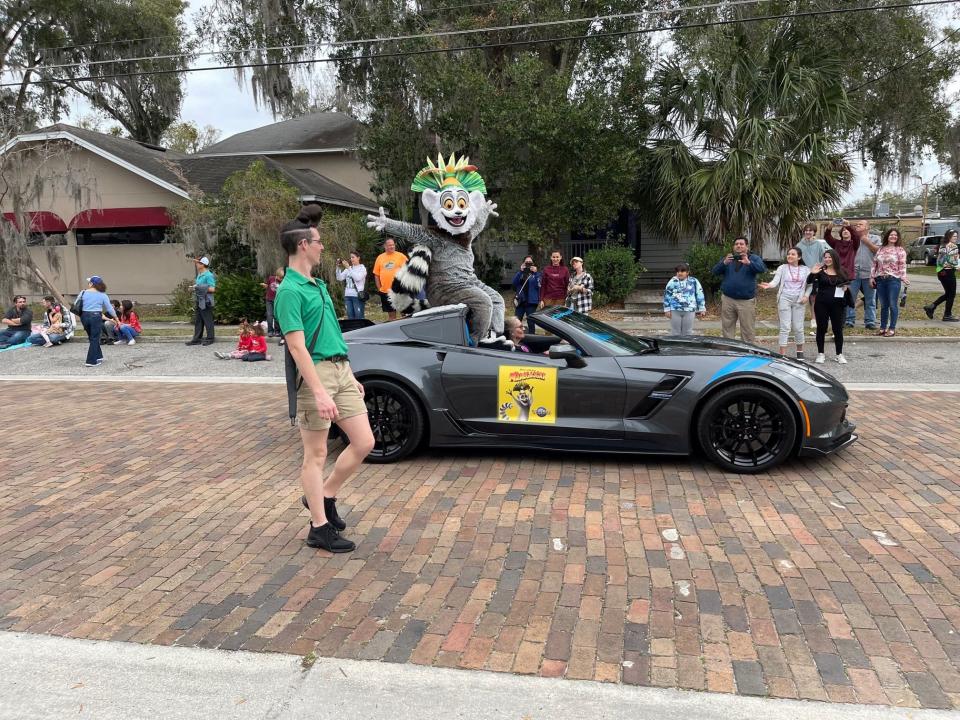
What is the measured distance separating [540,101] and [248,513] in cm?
1381

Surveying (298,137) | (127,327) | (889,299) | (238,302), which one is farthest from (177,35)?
(889,299)

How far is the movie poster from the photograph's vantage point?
517 centimetres

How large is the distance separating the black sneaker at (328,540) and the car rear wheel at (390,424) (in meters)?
1.54

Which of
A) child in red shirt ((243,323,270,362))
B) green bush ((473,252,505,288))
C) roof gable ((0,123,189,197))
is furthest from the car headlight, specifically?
roof gable ((0,123,189,197))

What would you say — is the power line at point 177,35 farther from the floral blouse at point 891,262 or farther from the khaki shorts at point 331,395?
the khaki shorts at point 331,395

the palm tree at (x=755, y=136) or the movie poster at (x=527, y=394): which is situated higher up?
the palm tree at (x=755, y=136)

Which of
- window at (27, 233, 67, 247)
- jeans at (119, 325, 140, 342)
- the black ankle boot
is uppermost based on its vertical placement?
window at (27, 233, 67, 247)

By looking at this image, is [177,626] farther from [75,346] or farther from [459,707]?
[75,346]

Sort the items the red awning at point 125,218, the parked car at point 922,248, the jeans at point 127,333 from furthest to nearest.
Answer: the parked car at point 922,248
the red awning at point 125,218
the jeans at point 127,333

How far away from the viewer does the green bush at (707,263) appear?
1570cm

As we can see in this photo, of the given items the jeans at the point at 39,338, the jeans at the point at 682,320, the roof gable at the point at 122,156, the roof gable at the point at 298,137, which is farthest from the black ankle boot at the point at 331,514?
the roof gable at the point at 298,137

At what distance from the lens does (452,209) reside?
22.3 feet

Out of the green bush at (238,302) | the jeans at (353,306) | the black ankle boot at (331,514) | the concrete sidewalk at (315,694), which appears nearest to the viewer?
the concrete sidewalk at (315,694)

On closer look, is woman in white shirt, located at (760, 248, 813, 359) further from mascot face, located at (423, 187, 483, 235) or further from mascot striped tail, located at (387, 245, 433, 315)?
mascot striped tail, located at (387, 245, 433, 315)
